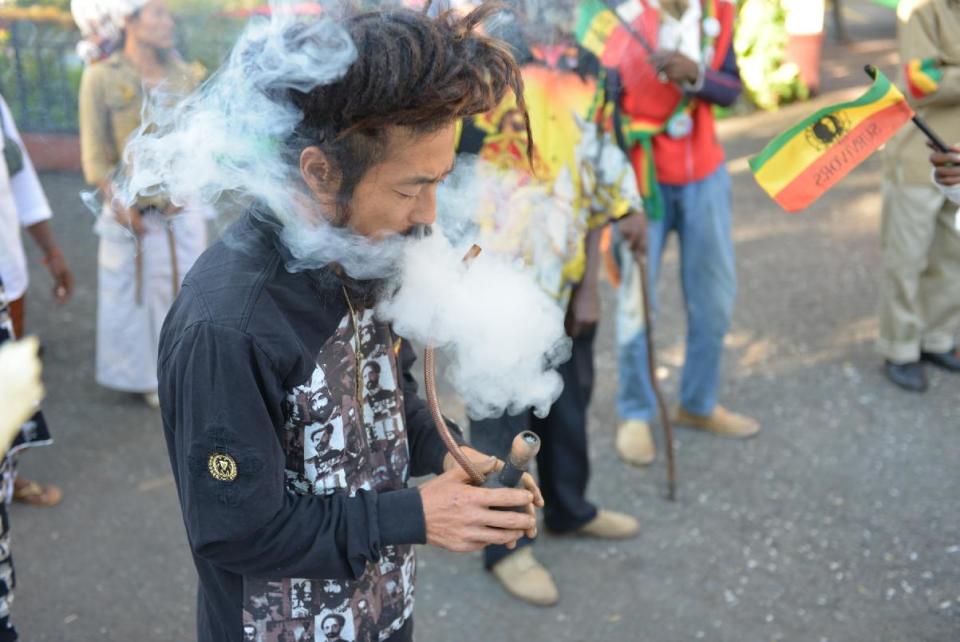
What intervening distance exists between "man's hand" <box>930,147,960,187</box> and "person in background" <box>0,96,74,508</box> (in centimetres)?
342

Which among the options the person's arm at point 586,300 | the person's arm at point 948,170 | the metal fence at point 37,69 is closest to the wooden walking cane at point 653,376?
the person's arm at point 586,300

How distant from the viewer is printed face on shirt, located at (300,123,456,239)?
1494 mm

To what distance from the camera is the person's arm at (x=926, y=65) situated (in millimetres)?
4137

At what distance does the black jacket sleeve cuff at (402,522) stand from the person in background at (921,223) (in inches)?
140

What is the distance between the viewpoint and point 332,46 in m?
1.40

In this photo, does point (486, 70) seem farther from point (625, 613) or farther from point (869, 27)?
point (869, 27)

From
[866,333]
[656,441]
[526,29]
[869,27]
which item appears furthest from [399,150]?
[869,27]

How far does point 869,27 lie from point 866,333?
36.8 ft

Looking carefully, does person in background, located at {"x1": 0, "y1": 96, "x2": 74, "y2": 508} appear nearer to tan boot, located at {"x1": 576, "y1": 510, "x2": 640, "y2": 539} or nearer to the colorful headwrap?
the colorful headwrap

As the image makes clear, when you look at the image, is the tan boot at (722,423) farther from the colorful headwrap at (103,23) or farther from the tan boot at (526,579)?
the colorful headwrap at (103,23)

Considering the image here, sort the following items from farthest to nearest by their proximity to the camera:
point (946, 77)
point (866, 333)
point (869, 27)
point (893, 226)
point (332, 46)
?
1. point (869, 27)
2. point (866, 333)
3. point (893, 226)
4. point (946, 77)
5. point (332, 46)

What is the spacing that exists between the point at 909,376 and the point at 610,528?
2062 mm

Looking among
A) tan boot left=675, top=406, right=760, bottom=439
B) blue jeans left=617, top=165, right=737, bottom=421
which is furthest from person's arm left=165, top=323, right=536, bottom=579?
tan boot left=675, top=406, right=760, bottom=439

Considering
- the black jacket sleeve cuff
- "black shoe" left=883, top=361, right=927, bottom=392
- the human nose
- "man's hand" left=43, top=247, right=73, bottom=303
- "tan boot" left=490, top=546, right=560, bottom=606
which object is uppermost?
the human nose
